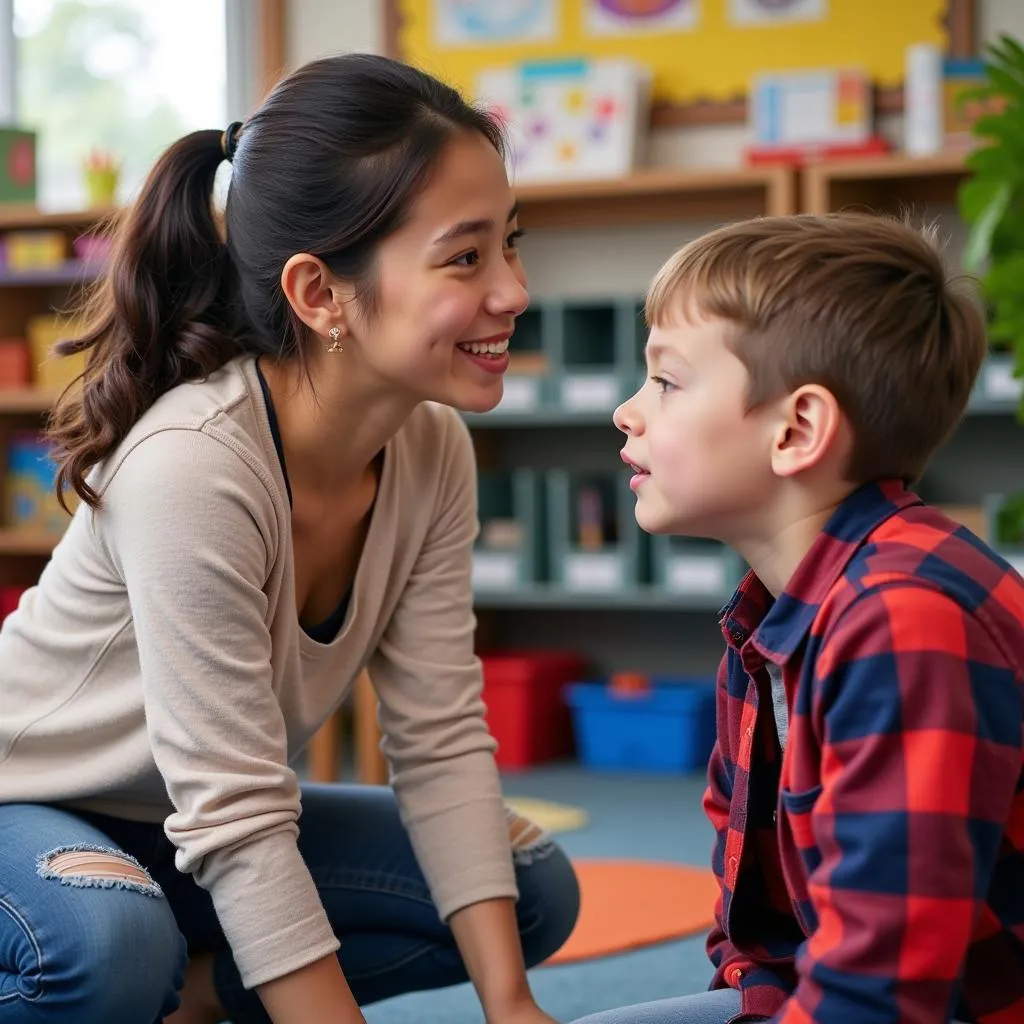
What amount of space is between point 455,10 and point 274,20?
46 cm

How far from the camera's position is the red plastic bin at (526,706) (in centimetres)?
348

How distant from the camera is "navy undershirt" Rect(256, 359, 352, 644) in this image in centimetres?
134

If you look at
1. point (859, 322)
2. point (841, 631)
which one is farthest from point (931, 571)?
point (859, 322)

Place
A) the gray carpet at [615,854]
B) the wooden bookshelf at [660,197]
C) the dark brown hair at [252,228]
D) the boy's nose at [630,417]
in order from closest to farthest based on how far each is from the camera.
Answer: the boy's nose at [630,417]
the dark brown hair at [252,228]
the gray carpet at [615,854]
the wooden bookshelf at [660,197]

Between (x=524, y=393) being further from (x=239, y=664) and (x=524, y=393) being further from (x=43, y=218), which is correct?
(x=239, y=664)

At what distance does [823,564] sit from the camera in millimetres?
979

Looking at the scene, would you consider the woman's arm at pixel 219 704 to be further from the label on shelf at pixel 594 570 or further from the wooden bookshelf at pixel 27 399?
the wooden bookshelf at pixel 27 399

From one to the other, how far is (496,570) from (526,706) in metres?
0.31

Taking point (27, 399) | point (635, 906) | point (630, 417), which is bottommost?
point (635, 906)

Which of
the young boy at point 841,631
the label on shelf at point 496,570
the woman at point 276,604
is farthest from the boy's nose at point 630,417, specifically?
the label on shelf at point 496,570

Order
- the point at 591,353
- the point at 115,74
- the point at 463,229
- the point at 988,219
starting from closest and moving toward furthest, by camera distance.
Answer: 1. the point at 463,229
2. the point at 988,219
3. the point at 591,353
4. the point at 115,74

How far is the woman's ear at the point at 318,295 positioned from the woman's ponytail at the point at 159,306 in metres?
0.10

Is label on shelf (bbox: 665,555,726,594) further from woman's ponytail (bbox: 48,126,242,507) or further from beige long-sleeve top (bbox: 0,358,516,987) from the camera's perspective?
woman's ponytail (bbox: 48,126,242,507)

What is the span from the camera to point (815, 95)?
132 inches
